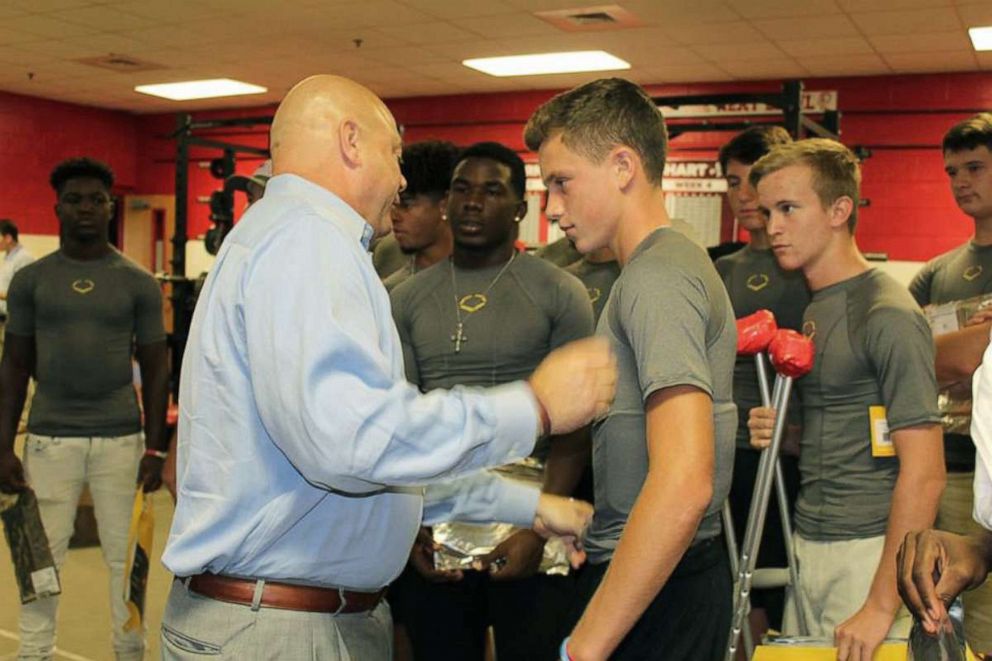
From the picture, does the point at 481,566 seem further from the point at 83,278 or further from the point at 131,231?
the point at 131,231

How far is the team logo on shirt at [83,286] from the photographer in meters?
3.95

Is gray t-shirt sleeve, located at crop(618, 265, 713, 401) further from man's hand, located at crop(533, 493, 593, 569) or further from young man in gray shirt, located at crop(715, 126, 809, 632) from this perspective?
young man in gray shirt, located at crop(715, 126, 809, 632)

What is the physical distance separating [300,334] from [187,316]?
25.1 ft

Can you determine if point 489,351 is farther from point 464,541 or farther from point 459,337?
point 464,541

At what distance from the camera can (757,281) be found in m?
3.81

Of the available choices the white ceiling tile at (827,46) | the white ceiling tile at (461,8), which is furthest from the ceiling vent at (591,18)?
the white ceiling tile at (827,46)

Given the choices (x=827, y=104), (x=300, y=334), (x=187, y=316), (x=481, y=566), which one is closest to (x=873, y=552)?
(x=481, y=566)

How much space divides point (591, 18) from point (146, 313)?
495 centimetres

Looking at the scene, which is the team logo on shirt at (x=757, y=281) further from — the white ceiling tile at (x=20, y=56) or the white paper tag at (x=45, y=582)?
the white ceiling tile at (x=20, y=56)

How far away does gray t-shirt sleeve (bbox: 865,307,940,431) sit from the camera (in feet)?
7.75

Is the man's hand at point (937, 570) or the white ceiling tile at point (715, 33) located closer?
the man's hand at point (937, 570)

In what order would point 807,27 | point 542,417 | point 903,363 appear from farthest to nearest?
point 807,27
point 903,363
point 542,417

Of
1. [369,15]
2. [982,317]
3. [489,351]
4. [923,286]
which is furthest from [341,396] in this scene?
[369,15]

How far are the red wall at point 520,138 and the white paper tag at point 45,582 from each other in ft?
21.8
